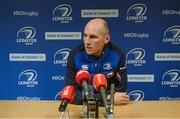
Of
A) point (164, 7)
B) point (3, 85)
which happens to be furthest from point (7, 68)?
point (164, 7)

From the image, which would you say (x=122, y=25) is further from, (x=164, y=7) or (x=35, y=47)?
(x=35, y=47)

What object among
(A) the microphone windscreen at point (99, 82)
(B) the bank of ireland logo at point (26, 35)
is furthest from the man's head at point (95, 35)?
(B) the bank of ireland logo at point (26, 35)

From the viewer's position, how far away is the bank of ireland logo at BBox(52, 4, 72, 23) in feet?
11.1

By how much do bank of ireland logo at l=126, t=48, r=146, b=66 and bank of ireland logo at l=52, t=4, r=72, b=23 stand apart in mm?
715

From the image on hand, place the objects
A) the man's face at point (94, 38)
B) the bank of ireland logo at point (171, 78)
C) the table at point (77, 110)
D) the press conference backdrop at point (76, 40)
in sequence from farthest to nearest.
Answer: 1. the bank of ireland logo at point (171, 78)
2. the press conference backdrop at point (76, 40)
3. the man's face at point (94, 38)
4. the table at point (77, 110)

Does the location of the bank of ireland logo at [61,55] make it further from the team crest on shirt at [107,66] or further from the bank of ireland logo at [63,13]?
the team crest on shirt at [107,66]

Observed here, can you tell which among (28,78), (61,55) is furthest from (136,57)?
(28,78)

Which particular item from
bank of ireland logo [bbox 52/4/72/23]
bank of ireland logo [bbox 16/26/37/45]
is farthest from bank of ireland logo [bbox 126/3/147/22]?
bank of ireland logo [bbox 16/26/37/45]

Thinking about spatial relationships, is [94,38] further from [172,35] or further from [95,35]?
[172,35]

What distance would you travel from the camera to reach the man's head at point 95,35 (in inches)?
85.3

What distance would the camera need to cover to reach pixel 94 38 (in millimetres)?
2193

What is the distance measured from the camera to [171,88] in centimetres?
353

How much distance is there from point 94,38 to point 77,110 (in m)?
0.51

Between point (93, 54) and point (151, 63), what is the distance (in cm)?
131
